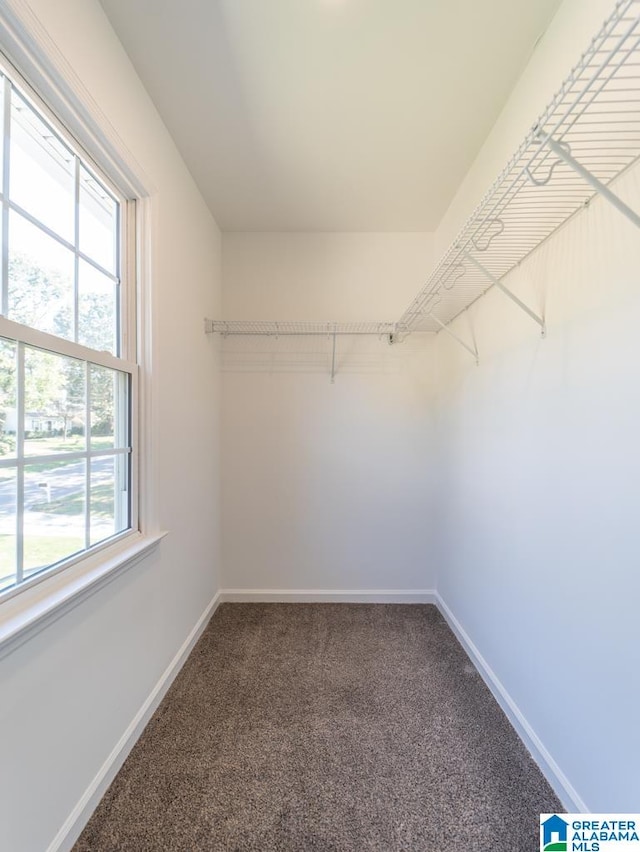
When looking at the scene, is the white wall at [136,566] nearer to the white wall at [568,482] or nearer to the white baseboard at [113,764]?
the white baseboard at [113,764]

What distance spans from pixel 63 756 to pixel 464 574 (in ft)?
6.08

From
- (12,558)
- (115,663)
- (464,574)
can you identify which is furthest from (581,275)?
(115,663)

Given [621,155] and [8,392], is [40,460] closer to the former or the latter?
[8,392]

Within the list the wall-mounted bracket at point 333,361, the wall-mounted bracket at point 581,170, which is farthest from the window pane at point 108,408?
the wall-mounted bracket at point 581,170

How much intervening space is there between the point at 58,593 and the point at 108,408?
66 cm

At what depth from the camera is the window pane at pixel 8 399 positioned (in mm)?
893

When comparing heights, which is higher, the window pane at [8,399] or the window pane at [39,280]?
the window pane at [39,280]

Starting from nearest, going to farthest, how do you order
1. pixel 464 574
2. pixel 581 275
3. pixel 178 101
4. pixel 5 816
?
pixel 5 816 → pixel 581 275 → pixel 178 101 → pixel 464 574

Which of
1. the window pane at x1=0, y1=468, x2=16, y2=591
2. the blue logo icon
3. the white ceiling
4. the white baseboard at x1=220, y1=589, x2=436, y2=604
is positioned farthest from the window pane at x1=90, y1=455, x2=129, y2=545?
the blue logo icon

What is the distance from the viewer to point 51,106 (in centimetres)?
105

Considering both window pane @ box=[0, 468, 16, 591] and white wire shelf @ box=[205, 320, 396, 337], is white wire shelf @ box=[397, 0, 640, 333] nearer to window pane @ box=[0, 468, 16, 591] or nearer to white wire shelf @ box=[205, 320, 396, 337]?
white wire shelf @ box=[205, 320, 396, 337]

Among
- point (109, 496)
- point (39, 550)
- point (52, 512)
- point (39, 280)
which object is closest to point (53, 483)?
point (52, 512)

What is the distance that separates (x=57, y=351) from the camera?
106 cm

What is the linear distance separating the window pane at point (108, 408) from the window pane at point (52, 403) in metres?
0.06
